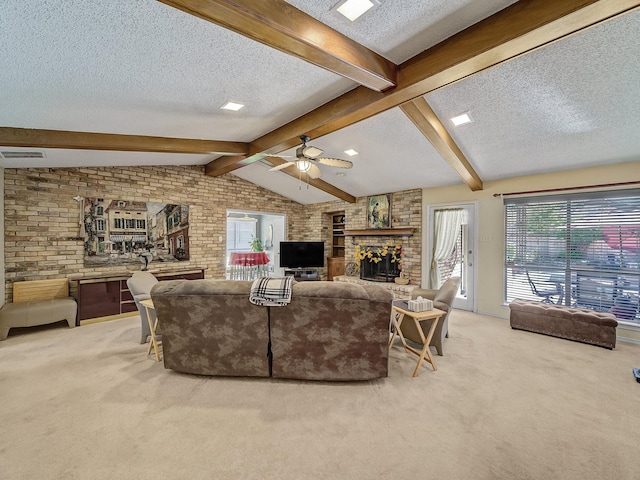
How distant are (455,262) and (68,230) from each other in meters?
6.77

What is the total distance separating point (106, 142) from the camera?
141 inches

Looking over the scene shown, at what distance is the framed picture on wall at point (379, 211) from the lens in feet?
20.6

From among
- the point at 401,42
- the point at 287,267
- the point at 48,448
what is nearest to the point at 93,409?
the point at 48,448

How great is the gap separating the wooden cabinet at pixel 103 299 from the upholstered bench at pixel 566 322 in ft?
20.1

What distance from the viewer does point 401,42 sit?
2180mm

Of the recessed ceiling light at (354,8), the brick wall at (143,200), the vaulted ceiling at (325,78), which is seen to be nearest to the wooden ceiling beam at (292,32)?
the vaulted ceiling at (325,78)

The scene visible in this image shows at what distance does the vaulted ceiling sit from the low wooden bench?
1815mm

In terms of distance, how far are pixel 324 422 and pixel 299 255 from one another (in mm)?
5288

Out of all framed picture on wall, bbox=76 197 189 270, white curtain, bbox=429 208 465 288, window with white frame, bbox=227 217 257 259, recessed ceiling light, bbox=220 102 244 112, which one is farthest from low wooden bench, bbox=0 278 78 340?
white curtain, bbox=429 208 465 288

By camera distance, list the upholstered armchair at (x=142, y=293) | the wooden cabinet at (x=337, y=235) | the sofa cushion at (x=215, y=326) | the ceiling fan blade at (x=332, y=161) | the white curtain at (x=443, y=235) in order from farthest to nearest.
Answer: the wooden cabinet at (x=337, y=235) → the white curtain at (x=443, y=235) → the ceiling fan blade at (x=332, y=161) → the upholstered armchair at (x=142, y=293) → the sofa cushion at (x=215, y=326)

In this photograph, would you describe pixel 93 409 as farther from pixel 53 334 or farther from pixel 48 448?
pixel 53 334

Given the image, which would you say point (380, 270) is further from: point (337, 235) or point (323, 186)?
point (323, 186)

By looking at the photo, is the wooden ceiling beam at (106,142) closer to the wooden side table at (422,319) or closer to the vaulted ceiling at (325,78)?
the vaulted ceiling at (325,78)

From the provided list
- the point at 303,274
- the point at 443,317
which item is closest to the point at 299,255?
the point at 303,274
